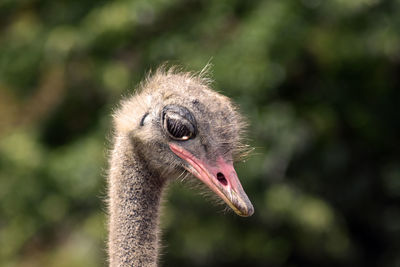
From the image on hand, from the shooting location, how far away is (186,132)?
2918 millimetres

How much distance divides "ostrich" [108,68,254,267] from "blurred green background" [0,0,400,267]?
2.58m

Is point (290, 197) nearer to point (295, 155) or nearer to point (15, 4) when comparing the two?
point (295, 155)

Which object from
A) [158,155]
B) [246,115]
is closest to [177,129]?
[158,155]

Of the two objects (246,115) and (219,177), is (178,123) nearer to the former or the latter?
(219,177)

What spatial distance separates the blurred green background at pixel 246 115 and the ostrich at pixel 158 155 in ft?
8.47

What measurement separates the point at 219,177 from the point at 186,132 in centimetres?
20

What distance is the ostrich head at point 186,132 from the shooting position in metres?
2.89

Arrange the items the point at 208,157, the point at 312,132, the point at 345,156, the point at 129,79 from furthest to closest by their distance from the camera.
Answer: the point at 345,156, the point at 312,132, the point at 129,79, the point at 208,157

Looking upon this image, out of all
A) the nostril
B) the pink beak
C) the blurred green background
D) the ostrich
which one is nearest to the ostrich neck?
the ostrich

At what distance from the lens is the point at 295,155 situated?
253 inches

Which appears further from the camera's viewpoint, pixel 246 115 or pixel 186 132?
pixel 246 115

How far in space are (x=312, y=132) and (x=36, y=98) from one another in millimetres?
2425

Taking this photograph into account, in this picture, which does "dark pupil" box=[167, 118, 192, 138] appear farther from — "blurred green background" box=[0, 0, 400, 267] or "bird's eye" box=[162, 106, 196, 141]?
"blurred green background" box=[0, 0, 400, 267]

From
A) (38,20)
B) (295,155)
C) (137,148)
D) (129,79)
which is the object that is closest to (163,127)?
(137,148)
